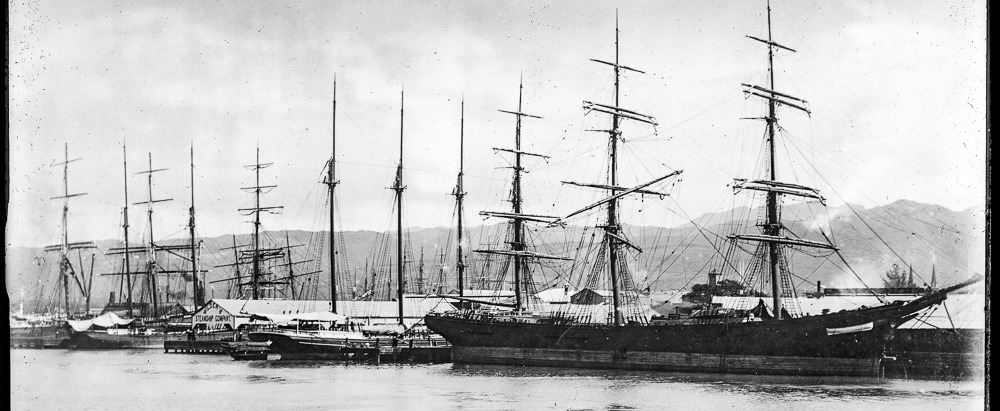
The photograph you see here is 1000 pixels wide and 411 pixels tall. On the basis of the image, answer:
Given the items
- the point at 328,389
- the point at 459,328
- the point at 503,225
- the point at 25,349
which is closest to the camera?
the point at 328,389

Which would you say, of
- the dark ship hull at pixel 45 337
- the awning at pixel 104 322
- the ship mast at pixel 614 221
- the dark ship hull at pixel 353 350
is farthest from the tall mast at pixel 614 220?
the awning at pixel 104 322

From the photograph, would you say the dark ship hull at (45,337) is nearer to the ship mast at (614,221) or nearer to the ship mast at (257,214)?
the ship mast at (257,214)

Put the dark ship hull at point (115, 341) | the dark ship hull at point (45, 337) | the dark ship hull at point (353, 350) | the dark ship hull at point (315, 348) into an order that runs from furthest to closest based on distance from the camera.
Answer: the dark ship hull at point (115, 341), the dark ship hull at point (45, 337), the dark ship hull at point (315, 348), the dark ship hull at point (353, 350)

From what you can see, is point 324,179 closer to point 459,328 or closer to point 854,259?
point 459,328

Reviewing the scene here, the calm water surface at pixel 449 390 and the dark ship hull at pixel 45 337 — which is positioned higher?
the calm water surface at pixel 449 390

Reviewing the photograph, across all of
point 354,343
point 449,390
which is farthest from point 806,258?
point 449,390

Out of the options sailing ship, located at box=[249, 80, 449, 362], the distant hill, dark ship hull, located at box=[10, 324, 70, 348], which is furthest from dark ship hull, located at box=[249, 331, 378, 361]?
dark ship hull, located at box=[10, 324, 70, 348]

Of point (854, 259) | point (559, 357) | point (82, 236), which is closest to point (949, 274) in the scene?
point (559, 357)

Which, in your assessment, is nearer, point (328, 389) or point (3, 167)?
point (3, 167)
